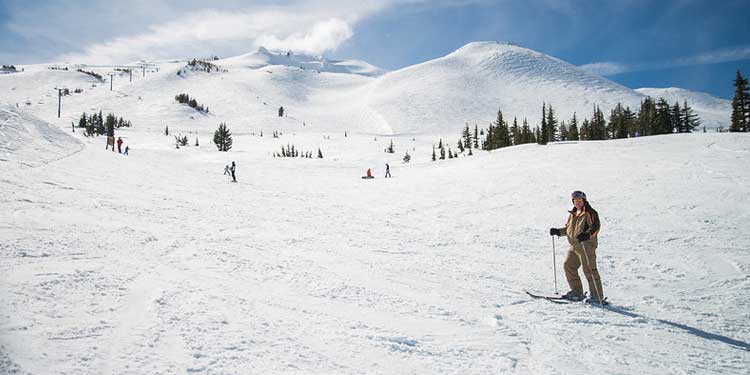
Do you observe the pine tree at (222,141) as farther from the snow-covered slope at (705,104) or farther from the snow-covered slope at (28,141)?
the snow-covered slope at (705,104)

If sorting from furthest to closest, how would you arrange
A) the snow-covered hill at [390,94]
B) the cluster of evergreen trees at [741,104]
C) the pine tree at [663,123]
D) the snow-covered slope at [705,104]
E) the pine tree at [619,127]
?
the snow-covered slope at [705,104] < the snow-covered hill at [390,94] < the pine tree at [663,123] < the pine tree at [619,127] < the cluster of evergreen trees at [741,104]

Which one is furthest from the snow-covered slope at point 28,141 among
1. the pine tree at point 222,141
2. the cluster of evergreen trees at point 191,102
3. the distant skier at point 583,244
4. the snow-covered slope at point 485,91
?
the snow-covered slope at point 485,91

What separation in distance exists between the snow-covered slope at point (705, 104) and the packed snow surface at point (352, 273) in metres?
130

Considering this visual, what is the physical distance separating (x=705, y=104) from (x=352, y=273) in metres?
199

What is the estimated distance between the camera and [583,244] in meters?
6.55

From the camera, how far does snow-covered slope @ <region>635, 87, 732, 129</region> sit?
114 meters

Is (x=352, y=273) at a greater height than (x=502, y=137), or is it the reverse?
(x=502, y=137)

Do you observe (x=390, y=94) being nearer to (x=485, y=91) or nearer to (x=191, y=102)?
(x=485, y=91)

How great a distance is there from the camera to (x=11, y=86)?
10800cm

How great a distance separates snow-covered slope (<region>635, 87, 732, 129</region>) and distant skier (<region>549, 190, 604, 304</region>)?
139 meters

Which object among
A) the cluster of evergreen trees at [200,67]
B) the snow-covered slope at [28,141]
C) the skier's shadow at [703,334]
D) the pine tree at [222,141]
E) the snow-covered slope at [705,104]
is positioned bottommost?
the skier's shadow at [703,334]

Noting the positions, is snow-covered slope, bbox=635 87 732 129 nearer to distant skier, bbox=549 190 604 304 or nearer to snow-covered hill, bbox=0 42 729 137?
snow-covered hill, bbox=0 42 729 137

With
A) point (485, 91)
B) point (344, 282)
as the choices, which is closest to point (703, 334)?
point (344, 282)

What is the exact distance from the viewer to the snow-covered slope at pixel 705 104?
4481 inches
